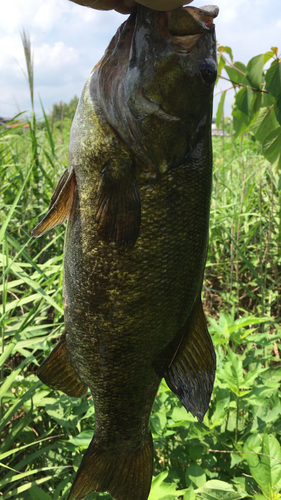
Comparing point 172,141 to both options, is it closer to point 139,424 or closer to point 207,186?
point 207,186

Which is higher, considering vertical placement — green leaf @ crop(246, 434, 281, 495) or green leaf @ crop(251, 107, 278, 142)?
green leaf @ crop(251, 107, 278, 142)

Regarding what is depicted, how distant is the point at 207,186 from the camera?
128 centimetres

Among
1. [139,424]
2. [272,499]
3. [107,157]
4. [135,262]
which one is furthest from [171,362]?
[272,499]

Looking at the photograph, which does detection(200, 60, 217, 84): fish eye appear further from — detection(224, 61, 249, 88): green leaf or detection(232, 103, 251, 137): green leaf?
detection(232, 103, 251, 137): green leaf

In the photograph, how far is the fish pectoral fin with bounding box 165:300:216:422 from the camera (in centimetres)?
142

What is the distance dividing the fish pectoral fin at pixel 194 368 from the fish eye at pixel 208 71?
2.57ft

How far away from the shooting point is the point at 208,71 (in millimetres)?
1193

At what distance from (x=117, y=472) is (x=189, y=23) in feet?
5.36

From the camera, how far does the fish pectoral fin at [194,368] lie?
1.42 meters

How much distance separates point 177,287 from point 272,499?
47.9 inches

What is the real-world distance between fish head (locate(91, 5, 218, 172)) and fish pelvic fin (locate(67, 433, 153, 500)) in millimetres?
1148

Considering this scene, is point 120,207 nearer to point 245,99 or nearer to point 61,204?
point 61,204

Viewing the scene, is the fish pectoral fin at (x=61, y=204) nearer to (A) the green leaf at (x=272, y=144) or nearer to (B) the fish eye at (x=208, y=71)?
(B) the fish eye at (x=208, y=71)

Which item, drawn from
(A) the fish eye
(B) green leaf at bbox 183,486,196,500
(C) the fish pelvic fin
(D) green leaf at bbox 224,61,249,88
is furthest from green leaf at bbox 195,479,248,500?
(D) green leaf at bbox 224,61,249,88
